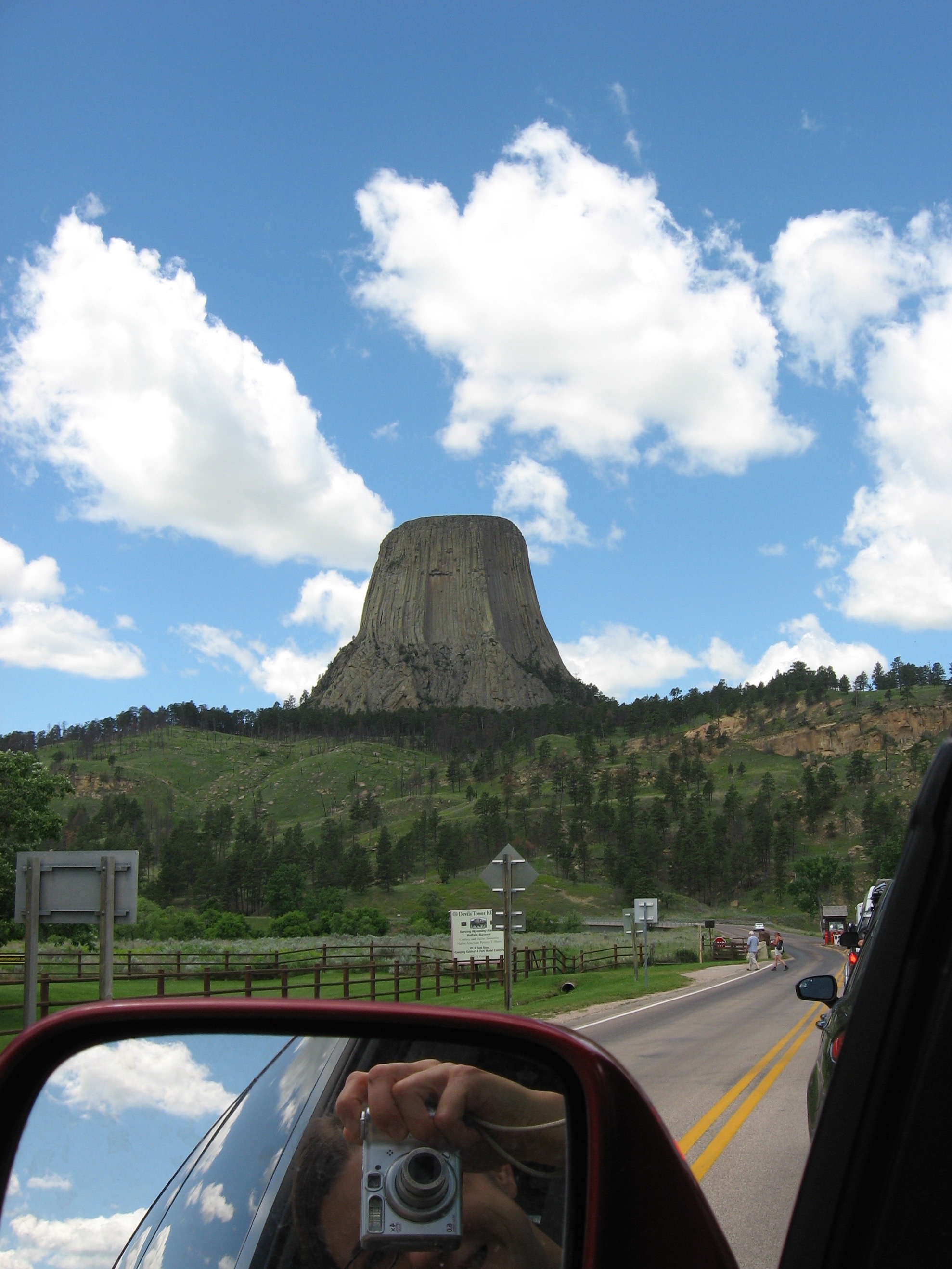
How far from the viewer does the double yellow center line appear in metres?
7.71

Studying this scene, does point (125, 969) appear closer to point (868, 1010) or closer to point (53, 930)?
point (53, 930)

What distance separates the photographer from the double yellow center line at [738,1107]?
771 centimetres

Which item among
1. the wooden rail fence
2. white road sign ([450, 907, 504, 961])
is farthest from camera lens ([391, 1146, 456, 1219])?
white road sign ([450, 907, 504, 961])

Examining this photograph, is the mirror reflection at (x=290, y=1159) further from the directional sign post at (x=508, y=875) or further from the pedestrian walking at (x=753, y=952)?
the pedestrian walking at (x=753, y=952)

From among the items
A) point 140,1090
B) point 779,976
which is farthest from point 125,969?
point 140,1090

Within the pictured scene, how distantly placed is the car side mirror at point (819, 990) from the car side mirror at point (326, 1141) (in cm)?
494

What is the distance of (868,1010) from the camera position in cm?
156

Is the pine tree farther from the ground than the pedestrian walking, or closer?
closer

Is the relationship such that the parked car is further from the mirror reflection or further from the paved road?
the mirror reflection

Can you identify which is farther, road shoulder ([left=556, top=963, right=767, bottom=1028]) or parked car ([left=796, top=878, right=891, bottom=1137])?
road shoulder ([left=556, top=963, right=767, bottom=1028])

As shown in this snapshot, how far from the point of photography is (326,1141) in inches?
66.0

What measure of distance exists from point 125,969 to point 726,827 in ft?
319

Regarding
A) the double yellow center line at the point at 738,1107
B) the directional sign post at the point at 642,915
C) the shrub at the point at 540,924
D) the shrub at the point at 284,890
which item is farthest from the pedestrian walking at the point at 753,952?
the shrub at the point at 284,890

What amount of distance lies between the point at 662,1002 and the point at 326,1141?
939 inches
